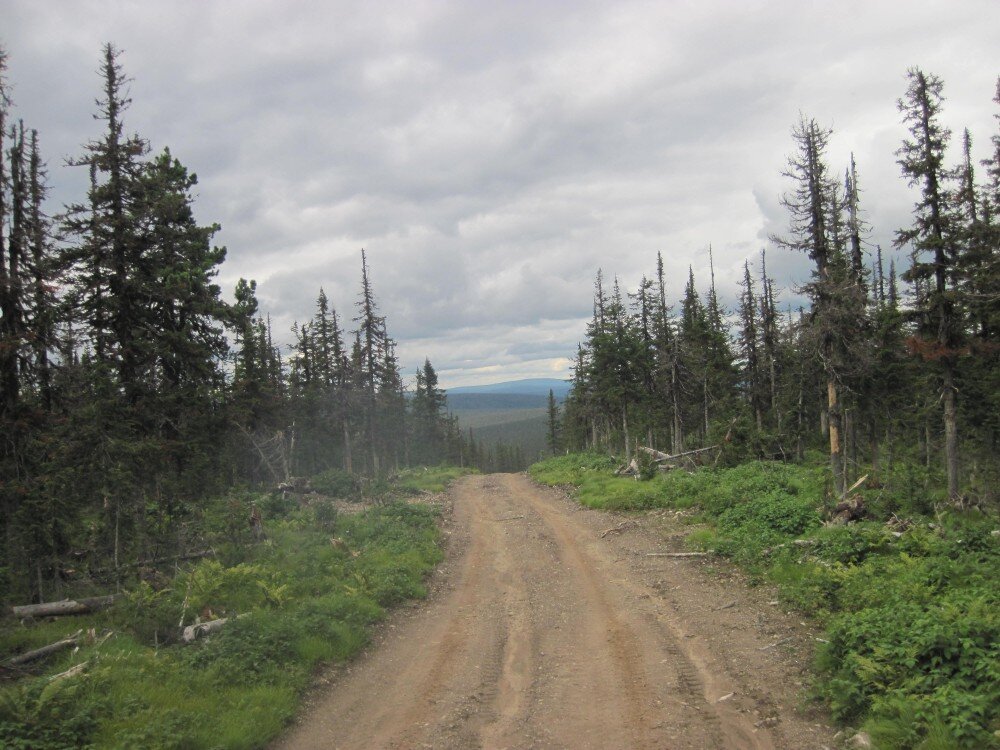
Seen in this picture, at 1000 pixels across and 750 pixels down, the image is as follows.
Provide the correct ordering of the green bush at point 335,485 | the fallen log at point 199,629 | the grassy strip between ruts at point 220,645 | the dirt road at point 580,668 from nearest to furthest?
the grassy strip between ruts at point 220,645 → the dirt road at point 580,668 → the fallen log at point 199,629 → the green bush at point 335,485

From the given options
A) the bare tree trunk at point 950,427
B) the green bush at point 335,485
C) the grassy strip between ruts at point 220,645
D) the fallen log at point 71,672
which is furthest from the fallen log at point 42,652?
the bare tree trunk at point 950,427

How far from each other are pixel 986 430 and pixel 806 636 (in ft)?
77.8

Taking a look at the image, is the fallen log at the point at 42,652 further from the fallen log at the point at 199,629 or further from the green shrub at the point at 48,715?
the green shrub at the point at 48,715

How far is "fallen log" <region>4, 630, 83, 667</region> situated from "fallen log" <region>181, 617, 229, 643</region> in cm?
160

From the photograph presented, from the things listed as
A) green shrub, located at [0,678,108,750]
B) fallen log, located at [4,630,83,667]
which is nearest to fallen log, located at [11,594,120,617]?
fallen log, located at [4,630,83,667]

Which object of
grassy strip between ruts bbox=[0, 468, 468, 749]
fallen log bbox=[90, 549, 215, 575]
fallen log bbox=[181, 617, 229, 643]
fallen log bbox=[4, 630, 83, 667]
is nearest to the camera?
grassy strip between ruts bbox=[0, 468, 468, 749]

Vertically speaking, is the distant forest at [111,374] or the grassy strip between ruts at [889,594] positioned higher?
the distant forest at [111,374]

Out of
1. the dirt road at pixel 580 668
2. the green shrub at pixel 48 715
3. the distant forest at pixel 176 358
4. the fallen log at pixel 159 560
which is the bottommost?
the dirt road at pixel 580 668

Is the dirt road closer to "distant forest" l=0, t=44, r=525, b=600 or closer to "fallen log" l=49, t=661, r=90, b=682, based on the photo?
"fallen log" l=49, t=661, r=90, b=682

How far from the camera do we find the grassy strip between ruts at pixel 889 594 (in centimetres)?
599

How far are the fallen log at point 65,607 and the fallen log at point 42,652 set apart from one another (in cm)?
190

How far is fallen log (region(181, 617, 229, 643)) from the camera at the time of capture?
9.71m

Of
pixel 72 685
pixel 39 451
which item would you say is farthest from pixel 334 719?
pixel 39 451

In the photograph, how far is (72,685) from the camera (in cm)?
712
